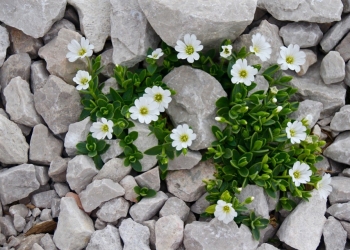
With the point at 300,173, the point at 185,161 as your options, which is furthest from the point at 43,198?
the point at 300,173

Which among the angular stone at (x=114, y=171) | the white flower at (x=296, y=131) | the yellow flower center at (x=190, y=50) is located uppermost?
the yellow flower center at (x=190, y=50)

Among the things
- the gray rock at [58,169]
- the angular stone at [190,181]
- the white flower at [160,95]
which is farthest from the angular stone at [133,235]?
the white flower at [160,95]

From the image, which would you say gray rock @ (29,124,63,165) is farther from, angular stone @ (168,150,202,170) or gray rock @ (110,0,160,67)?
angular stone @ (168,150,202,170)

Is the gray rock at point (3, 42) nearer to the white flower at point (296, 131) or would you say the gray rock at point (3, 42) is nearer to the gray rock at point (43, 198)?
the gray rock at point (43, 198)

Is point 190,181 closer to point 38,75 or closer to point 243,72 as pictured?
point 243,72

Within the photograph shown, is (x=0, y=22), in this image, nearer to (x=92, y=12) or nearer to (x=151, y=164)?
(x=92, y=12)

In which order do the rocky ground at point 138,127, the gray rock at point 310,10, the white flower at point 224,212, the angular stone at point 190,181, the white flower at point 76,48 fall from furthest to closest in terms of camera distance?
the gray rock at point 310,10 → the white flower at point 76,48 → the angular stone at point 190,181 → the rocky ground at point 138,127 → the white flower at point 224,212

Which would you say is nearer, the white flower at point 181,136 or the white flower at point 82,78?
the white flower at point 181,136

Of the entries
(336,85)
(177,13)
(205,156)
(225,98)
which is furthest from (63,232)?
(336,85)
